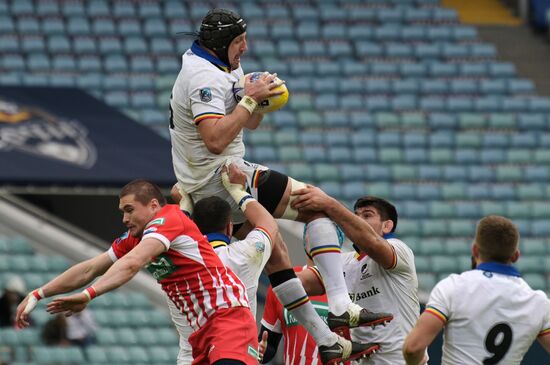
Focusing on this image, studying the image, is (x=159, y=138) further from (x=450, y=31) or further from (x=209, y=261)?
(x=209, y=261)

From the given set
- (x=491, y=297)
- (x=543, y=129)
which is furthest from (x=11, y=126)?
(x=491, y=297)

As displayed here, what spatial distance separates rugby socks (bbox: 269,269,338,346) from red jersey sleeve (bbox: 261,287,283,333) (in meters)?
0.78

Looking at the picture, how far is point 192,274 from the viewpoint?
6.88 meters

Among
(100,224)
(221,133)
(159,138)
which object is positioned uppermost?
(221,133)

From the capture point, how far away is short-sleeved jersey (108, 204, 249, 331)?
681 cm

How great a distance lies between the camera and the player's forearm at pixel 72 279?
22.6ft

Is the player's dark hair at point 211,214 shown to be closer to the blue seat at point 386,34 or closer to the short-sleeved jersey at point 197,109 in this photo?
the short-sleeved jersey at point 197,109

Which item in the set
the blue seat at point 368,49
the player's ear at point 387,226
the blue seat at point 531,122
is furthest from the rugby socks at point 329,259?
the blue seat at point 368,49

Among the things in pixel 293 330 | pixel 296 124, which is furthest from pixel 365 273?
pixel 296 124

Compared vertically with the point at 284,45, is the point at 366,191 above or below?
below

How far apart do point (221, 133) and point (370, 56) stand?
13.9 metres

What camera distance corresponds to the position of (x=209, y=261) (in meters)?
6.91

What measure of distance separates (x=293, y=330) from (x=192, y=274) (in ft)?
5.16

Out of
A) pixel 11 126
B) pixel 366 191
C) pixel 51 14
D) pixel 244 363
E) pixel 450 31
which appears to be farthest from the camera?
pixel 450 31
